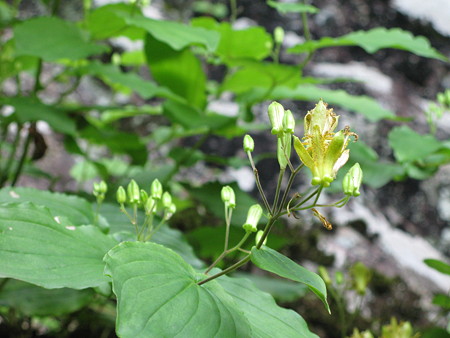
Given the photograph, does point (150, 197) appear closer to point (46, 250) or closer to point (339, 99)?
point (46, 250)

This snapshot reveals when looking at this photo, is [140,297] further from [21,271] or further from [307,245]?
[307,245]

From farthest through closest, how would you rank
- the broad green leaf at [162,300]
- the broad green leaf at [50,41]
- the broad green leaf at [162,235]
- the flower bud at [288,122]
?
the broad green leaf at [50,41]
the broad green leaf at [162,235]
the flower bud at [288,122]
the broad green leaf at [162,300]

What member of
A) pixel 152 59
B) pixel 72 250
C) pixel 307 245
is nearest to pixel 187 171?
pixel 307 245

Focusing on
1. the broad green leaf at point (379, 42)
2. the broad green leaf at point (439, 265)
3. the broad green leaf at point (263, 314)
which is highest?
the broad green leaf at point (379, 42)

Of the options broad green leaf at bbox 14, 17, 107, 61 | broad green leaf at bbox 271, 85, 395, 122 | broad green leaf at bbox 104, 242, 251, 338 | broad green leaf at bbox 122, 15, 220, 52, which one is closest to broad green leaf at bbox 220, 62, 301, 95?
broad green leaf at bbox 271, 85, 395, 122

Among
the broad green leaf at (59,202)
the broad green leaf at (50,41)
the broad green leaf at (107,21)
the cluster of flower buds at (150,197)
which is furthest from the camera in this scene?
the broad green leaf at (107,21)

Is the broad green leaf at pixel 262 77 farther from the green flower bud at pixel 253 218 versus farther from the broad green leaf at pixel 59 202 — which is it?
the green flower bud at pixel 253 218

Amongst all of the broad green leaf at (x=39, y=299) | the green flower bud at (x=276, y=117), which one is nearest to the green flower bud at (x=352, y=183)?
the green flower bud at (x=276, y=117)
